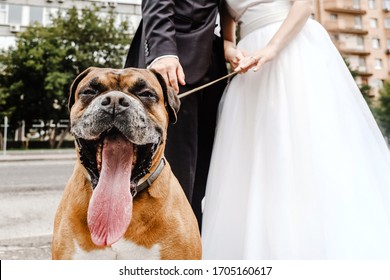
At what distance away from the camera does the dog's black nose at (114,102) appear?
0.86 meters

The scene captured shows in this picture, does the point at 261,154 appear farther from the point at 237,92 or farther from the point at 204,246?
the point at 204,246

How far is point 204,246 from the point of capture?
163 cm

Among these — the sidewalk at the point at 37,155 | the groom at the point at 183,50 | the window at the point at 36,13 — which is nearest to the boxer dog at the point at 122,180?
the groom at the point at 183,50

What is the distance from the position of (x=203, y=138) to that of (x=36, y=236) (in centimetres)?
106

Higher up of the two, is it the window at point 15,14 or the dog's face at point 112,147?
the window at point 15,14

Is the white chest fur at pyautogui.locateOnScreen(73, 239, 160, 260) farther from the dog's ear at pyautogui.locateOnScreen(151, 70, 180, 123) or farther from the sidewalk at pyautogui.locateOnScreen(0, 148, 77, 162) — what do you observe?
the sidewalk at pyautogui.locateOnScreen(0, 148, 77, 162)

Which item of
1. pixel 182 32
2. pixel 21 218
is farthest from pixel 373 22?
pixel 21 218

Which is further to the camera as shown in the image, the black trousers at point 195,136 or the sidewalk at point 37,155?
the sidewalk at point 37,155

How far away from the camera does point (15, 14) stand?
2.03 metres

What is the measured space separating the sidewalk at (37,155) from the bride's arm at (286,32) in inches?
37.0

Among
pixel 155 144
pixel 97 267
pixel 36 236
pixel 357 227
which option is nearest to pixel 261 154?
pixel 357 227

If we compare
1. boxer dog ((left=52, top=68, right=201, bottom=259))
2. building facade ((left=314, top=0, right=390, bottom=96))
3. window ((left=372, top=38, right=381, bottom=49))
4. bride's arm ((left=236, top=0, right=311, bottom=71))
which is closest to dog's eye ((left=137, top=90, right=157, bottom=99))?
boxer dog ((left=52, top=68, right=201, bottom=259))

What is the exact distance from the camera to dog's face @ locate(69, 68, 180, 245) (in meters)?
0.87

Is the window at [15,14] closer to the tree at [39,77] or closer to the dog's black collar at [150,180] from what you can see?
the tree at [39,77]
